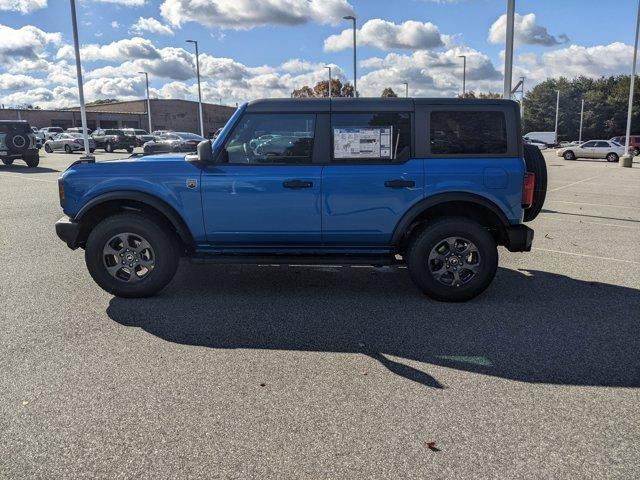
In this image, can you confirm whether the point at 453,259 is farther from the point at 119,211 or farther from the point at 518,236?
the point at 119,211

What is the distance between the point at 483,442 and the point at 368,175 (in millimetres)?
2745

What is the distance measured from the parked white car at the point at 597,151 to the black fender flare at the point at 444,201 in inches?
1345

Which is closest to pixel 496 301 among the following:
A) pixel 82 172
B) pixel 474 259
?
pixel 474 259

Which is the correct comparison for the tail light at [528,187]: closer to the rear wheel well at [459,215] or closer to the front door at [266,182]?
the rear wheel well at [459,215]

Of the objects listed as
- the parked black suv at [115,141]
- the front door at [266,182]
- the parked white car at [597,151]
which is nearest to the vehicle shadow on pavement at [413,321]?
the front door at [266,182]

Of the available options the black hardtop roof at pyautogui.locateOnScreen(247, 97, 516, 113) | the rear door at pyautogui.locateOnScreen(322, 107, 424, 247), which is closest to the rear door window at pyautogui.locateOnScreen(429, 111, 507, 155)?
the black hardtop roof at pyautogui.locateOnScreen(247, 97, 516, 113)

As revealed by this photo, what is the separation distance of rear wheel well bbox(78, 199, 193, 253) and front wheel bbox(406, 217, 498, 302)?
2202 mm

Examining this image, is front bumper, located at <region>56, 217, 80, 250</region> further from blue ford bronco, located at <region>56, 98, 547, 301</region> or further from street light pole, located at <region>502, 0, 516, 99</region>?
street light pole, located at <region>502, 0, 516, 99</region>

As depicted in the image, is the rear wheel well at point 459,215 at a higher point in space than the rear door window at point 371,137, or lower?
lower

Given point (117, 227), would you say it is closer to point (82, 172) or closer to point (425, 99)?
point (82, 172)

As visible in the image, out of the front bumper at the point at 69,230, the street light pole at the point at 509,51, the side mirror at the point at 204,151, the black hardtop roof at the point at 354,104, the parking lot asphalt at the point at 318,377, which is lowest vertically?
the parking lot asphalt at the point at 318,377

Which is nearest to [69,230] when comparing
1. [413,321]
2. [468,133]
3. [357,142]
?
[357,142]

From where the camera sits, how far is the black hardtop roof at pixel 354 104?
16.6ft

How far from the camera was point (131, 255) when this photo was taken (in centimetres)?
523
